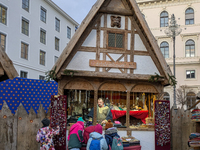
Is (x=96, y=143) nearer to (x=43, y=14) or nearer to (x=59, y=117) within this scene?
(x=59, y=117)

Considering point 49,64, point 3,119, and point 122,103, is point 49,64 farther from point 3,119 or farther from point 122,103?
point 3,119

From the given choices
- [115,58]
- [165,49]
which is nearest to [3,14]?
[115,58]

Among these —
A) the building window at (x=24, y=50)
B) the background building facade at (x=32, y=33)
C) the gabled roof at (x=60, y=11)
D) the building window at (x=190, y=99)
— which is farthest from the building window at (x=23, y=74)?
the building window at (x=190, y=99)

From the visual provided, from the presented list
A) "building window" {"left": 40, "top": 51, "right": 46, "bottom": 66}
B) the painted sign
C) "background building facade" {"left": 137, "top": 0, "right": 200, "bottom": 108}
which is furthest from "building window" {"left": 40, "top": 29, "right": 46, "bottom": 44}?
the painted sign

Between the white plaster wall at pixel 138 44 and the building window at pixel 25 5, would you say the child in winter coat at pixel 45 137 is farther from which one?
the building window at pixel 25 5

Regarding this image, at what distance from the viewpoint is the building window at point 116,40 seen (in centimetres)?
984

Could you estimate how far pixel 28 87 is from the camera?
1225cm

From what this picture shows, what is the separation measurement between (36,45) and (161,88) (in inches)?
751

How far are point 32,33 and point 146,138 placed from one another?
19.7m

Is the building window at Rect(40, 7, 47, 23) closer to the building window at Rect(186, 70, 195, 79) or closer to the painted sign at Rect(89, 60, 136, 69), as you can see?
the painted sign at Rect(89, 60, 136, 69)

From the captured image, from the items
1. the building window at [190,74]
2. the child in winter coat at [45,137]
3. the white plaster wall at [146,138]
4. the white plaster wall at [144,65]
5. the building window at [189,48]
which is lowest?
the white plaster wall at [146,138]

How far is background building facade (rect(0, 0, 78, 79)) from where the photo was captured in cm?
2150

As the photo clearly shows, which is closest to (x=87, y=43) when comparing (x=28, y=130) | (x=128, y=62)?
(x=128, y=62)

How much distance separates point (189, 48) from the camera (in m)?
31.6
